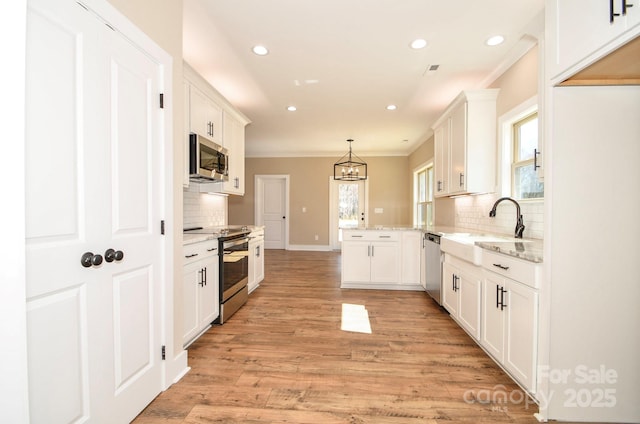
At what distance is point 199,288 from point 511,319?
2376 millimetres

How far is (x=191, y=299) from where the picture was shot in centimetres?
238

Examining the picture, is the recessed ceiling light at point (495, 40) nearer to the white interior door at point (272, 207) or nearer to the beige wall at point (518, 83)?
the beige wall at point (518, 83)

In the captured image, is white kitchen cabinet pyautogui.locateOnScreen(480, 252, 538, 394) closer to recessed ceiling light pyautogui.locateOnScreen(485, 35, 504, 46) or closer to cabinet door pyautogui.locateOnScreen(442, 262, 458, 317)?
cabinet door pyautogui.locateOnScreen(442, 262, 458, 317)

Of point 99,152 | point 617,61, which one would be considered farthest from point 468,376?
point 99,152

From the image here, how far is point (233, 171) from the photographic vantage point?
4.06 metres

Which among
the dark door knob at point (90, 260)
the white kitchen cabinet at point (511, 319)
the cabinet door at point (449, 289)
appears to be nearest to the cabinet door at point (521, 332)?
the white kitchen cabinet at point (511, 319)

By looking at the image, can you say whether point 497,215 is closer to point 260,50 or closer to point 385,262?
point 385,262

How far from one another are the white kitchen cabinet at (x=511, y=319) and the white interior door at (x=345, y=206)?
5.85 metres

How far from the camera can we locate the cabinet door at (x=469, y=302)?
234 cm

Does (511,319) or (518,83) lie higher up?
(518,83)

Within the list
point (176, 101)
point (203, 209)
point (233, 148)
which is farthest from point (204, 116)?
point (176, 101)

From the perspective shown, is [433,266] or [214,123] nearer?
[214,123]

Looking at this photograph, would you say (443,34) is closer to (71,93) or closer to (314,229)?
(71,93)

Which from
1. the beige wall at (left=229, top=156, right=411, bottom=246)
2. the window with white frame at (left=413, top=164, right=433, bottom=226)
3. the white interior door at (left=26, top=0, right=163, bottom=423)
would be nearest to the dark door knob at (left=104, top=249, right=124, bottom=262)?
the white interior door at (left=26, top=0, right=163, bottom=423)
